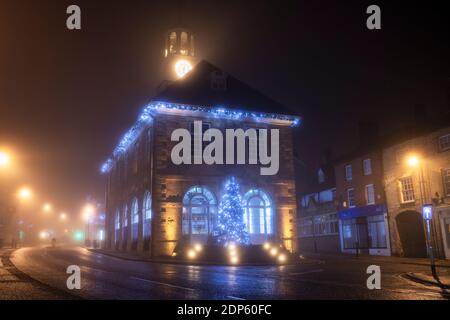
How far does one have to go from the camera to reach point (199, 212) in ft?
100

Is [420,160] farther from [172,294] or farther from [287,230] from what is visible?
[172,294]

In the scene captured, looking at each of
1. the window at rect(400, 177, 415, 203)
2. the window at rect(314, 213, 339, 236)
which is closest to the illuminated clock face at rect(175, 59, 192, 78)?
the window at rect(314, 213, 339, 236)

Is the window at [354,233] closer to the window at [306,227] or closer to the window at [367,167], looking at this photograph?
the window at [367,167]

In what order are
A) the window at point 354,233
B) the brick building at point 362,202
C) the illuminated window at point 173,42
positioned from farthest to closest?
1. the illuminated window at point 173,42
2. the window at point 354,233
3. the brick building at point 362,202

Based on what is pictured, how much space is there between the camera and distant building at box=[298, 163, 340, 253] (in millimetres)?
42812

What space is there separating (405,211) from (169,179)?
18522 millimetres

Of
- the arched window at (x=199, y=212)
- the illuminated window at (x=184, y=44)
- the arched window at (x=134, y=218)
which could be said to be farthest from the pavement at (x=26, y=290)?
the illuminated window at (x=184, y=44)

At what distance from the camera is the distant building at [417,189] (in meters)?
28.5

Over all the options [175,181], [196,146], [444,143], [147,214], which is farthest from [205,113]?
[444,143]

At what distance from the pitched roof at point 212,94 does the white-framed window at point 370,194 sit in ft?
33.1

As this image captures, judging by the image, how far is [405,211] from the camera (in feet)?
105

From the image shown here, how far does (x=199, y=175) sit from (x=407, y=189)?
16284mm

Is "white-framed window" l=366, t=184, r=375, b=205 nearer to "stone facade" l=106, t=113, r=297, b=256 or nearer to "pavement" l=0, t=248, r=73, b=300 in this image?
"stone facade" l=106, t=113, r=297, b=256

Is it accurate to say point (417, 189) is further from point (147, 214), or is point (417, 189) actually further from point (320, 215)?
point (147, 214)
